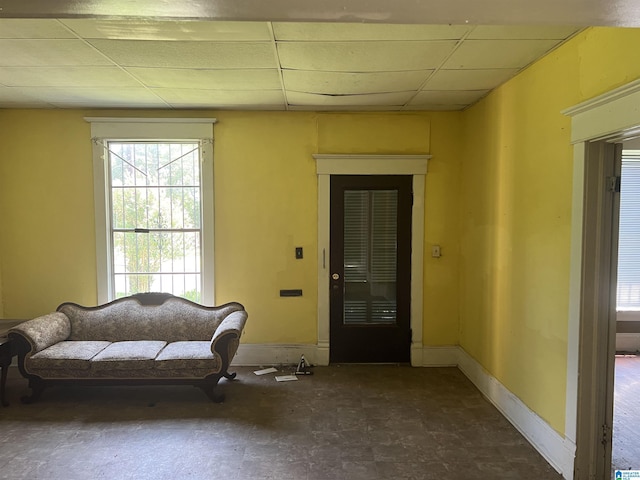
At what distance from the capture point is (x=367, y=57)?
8.65ft

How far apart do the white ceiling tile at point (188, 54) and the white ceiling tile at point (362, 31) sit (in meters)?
0.26

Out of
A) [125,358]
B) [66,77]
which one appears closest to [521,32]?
[66,77]

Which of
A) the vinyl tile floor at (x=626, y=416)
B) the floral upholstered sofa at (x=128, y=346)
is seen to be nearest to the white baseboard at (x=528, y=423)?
the vinyl tile floor at (x=626, y=416)

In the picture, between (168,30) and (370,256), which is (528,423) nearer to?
(370,256)

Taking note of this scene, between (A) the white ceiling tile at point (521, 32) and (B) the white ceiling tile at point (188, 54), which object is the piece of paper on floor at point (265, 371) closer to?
(B) the white ceiling tile at point (188, 54)

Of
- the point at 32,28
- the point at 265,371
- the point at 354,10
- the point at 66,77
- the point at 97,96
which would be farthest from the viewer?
the point at 265,371

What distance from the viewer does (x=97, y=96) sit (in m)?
3.58

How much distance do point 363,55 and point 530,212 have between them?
1627 millimetres

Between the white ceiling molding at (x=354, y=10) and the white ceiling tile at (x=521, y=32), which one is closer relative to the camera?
the white ceiling molding at (x=354, y=10)

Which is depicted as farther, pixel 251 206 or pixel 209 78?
pixel 251 206

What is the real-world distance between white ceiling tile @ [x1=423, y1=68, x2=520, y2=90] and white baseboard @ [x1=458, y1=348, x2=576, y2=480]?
8.20 feet

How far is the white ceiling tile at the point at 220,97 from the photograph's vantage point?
135 inches

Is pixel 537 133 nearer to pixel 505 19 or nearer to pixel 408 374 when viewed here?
pixel 505 19

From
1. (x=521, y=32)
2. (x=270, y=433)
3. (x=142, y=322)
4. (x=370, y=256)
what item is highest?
(x=521, y=32)
